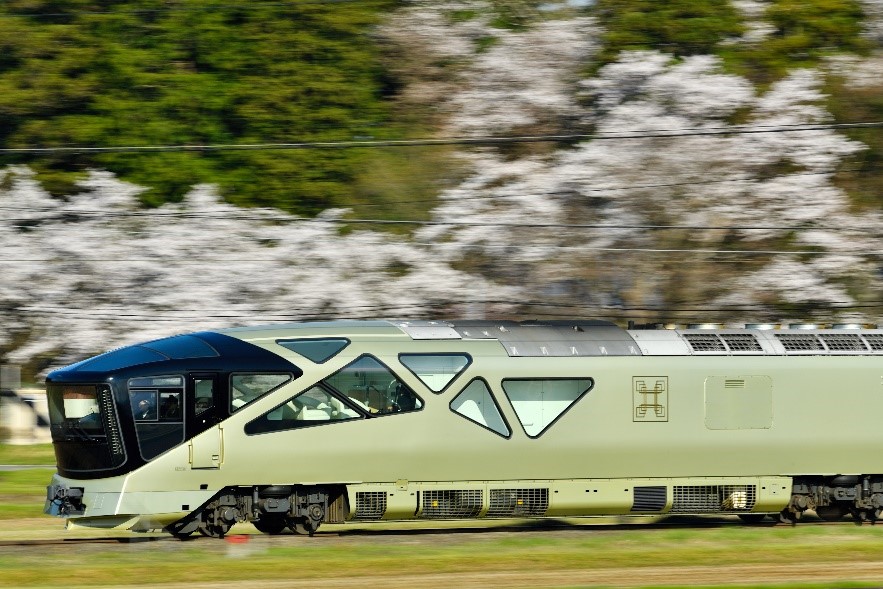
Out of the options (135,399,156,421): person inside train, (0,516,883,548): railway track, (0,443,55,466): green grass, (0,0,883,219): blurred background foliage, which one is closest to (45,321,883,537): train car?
(135,399,156,421): person inside train

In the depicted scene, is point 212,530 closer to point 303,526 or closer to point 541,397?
point 303,526

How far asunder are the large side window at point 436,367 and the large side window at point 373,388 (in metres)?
0.24

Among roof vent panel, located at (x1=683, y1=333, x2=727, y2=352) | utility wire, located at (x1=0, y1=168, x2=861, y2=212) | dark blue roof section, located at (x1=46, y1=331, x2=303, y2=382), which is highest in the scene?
utility wire, located at (x1=0, y1=168, x2=861, y2=212)

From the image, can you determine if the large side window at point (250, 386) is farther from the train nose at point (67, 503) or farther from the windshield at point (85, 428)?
the train nose at point (67, 503)

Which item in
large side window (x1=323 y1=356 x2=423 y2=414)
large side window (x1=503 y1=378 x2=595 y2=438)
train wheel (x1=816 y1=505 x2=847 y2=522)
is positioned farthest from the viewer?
train wheel (x1=816 y1=505 x2=847 y2=522)

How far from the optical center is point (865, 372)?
18719 millimetres

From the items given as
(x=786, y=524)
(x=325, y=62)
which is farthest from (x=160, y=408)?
(x=325, y=62)

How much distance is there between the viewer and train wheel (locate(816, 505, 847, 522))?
1911 centimetres

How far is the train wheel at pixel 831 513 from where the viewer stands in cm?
1911

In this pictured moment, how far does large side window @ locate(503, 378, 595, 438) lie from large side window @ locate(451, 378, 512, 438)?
225mm

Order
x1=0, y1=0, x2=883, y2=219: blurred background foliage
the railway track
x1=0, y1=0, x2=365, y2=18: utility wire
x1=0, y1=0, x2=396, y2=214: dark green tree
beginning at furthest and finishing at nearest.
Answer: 1. x1=0, y1=0, x2=365, y2=18: utility wire
2. x1=0, y1=0, x2=396, y2=214: dark green tree
3. x1=0, y1=0, x2=883, y2=219: blurred background foliage
4. the railway track

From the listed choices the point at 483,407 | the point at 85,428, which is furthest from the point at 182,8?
the point at 483,407

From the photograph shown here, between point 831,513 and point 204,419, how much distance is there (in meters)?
8.73

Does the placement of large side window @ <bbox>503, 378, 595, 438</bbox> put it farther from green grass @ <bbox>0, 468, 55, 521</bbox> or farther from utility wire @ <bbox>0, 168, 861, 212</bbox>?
utility wire @ <bbox>0, 168, 861, 212</bbox>
